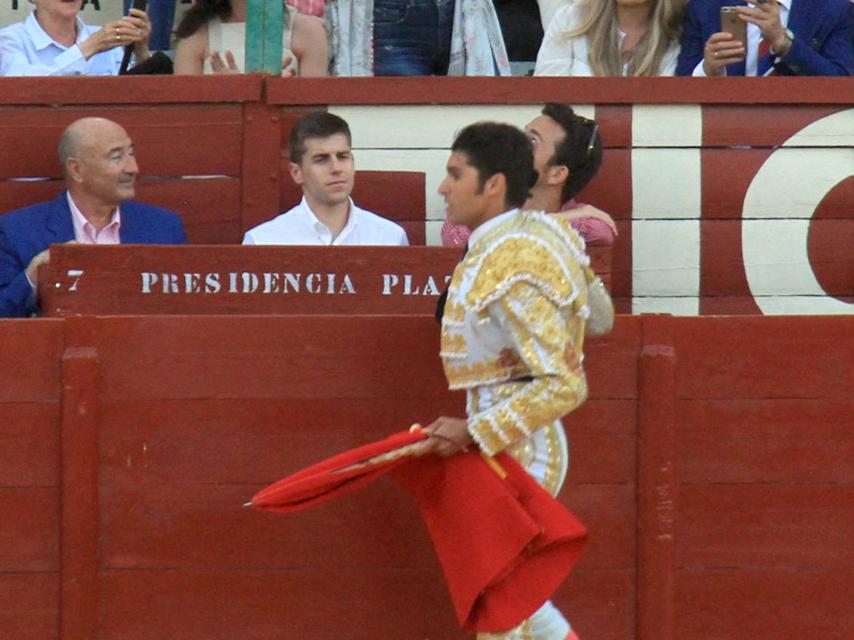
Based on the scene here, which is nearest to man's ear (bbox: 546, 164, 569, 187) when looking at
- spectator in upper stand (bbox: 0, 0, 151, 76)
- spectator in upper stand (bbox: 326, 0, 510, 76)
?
spectator in upper stand (bbox: 326, 0, 510, 76)

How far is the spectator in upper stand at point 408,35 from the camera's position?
6535 mm

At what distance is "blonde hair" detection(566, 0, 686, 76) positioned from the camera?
20.4 ft

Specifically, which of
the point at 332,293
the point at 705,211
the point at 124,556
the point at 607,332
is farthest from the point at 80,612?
the point at 705,211

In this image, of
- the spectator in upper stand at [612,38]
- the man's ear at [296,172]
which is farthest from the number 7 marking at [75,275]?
the spectator in upper stand at [612,38]

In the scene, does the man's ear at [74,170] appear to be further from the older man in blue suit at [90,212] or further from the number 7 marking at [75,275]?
the number 7 marking at [75,275]

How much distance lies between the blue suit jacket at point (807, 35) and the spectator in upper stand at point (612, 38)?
0.24ft

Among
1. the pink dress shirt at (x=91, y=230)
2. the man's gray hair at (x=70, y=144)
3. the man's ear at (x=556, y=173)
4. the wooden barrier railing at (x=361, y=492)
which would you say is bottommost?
the wooden barrier railing at (x=361, y=492)

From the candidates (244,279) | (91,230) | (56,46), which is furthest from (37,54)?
(244,279)

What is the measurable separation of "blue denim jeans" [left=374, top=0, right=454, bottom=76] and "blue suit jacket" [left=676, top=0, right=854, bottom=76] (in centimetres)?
83

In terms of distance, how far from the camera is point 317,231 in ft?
19.1

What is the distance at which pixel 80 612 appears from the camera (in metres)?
5.05

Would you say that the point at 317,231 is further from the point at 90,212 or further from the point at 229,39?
the point at 229,39

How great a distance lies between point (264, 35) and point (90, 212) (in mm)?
727

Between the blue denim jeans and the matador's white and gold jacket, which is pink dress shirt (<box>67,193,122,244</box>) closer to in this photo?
the blue denim jeans
